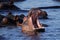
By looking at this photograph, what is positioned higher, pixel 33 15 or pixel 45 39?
pixel 33 15

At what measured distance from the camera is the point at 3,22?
20.6 meters

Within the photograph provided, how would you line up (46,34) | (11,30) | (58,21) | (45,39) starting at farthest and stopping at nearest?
(58,21)
(11,30)
(46,34)
(45,39)

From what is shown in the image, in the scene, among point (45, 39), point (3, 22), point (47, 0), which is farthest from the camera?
point (47, 0)

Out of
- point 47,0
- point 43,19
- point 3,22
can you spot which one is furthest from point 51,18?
point 47,0

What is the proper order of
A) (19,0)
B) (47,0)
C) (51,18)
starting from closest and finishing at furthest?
(51,18)
(47,0)
(19,0)

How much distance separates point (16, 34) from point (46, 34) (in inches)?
54.4

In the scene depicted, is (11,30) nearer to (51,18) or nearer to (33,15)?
(33,15)

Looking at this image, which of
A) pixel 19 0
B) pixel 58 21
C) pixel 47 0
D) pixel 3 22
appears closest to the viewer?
pixel 3 22

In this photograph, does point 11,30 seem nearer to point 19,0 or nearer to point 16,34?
point 16,34

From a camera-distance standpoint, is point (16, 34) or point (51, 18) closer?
point (16, 34)

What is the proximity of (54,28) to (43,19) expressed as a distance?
4201 mm

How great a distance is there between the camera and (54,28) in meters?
19.0

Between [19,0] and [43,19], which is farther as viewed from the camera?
[19,0]

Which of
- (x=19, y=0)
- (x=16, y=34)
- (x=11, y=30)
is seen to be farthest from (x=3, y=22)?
(x=19, y=0)
